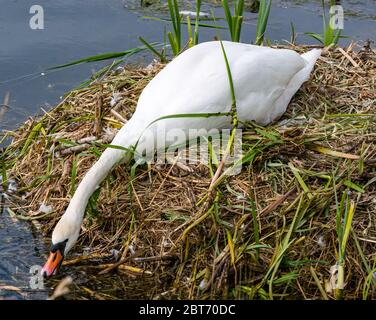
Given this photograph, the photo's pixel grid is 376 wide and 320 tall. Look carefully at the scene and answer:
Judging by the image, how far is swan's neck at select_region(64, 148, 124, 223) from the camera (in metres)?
6.13

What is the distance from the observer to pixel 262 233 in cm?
607

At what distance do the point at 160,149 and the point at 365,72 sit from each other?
7.19 feet

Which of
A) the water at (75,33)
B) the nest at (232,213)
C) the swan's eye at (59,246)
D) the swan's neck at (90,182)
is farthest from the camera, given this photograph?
the water at (75,33)

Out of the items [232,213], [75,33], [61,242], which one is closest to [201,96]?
[232,213]

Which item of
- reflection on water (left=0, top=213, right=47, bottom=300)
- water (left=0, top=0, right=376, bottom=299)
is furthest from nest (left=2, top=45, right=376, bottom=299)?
water (left=0, top=0, right=376, bottom=299)

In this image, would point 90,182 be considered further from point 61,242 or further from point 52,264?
point 52,264

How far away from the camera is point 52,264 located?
19.7ft

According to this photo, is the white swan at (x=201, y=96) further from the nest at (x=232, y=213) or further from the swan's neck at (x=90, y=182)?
the nest at (x=232, y=213)

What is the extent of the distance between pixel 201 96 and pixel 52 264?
166 cm

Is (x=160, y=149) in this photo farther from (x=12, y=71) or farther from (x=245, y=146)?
(x=12, y=71)

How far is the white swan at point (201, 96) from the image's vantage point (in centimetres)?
618

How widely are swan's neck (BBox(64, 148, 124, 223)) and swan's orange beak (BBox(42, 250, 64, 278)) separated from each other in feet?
0.86

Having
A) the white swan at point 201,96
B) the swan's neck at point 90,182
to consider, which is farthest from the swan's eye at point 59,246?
the swan's neck at point 90,182

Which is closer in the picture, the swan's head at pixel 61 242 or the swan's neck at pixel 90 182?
the swan's head at pixel 61 242
